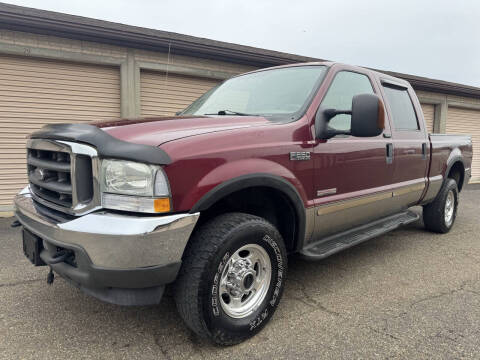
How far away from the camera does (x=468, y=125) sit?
46.0 ft

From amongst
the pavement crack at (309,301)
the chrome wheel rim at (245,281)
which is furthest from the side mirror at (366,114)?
the pavement crack at (309,301)

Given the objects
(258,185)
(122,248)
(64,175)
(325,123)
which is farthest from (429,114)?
(122,248)

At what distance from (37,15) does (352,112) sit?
5.67 m

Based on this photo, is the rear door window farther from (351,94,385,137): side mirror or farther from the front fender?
the front fender

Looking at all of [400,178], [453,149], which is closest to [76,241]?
[400,178]

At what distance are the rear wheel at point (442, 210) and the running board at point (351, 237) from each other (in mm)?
892

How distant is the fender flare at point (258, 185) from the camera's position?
2.07m

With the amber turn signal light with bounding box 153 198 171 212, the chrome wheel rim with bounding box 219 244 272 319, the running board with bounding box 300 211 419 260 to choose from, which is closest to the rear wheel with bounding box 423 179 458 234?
the running board with bounding box 300 211 419 260

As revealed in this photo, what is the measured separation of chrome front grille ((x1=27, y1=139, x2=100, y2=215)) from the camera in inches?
77.4

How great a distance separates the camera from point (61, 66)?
6.51 m

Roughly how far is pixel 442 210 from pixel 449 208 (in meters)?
0.47

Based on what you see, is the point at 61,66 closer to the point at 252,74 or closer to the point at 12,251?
the point at 12,251

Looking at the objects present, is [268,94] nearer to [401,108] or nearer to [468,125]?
[401,108]

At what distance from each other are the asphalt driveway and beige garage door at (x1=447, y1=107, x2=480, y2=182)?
11.4m
